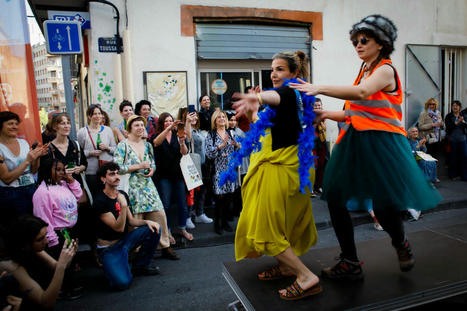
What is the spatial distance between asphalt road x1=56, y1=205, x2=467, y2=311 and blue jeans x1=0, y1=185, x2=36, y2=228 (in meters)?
1.03

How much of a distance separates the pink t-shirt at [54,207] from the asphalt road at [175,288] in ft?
2.25

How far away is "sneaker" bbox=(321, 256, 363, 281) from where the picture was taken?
9.56 ft

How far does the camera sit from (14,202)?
4.05 m

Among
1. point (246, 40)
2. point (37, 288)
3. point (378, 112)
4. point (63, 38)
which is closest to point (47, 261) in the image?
point (37, 288)

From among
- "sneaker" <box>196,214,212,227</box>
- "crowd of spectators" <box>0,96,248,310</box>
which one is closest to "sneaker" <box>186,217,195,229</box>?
"crowd of spectators" <box>0,96,248,310</box>

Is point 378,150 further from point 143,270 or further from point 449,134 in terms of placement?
point 449,134

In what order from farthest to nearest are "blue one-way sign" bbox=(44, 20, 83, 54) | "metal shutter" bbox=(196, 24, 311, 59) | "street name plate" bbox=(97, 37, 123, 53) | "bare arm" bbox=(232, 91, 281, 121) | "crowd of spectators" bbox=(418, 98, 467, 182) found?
"crowd of spectators" bbox=(418, 98, 467, 182), "metal shutter" bbox=(196, 24, 311, 59), "street name plate" bbox=(97, 37, 123, 53), "blue one-way sign" bbox=(44, 20, 83, 54), "bare arm" bbox=(232, 91, 281, 121)

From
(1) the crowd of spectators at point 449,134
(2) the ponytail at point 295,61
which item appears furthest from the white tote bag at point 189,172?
(1) the crowd of spectators at point 449,134

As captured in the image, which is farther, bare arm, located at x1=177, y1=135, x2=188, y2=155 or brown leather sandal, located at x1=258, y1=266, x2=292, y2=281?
bare arm, located at x1=177, y1=135, x2=188, y2=155

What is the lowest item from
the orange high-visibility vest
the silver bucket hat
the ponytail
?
the orange high-visibility vest

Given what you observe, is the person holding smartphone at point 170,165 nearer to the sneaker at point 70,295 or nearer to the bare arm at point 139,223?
the bare arm at point 139,223

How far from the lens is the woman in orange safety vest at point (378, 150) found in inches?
103

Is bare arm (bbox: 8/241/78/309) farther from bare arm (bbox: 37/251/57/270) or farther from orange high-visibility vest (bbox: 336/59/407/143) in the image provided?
orange high-visibility vest (bbox: 336/59/407/143)

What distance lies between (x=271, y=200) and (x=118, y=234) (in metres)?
2.25
